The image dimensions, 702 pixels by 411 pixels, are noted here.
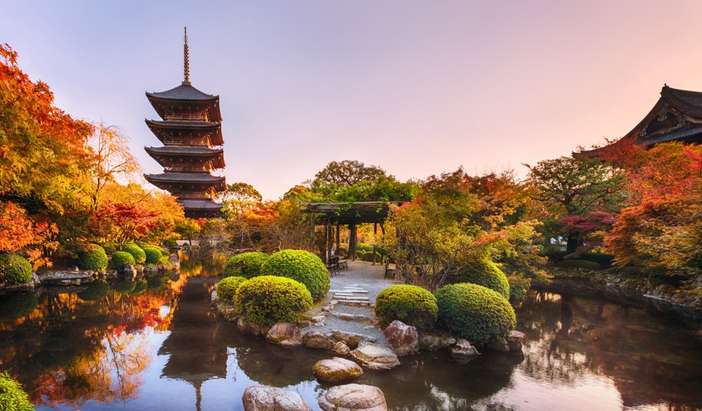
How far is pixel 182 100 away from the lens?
27.7 metres

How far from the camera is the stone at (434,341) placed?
7285 millimetres

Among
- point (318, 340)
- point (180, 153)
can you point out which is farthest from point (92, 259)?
point (180, 153)

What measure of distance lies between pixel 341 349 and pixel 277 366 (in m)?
1.31

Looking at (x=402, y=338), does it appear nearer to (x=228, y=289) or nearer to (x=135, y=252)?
(x=228, y=289)

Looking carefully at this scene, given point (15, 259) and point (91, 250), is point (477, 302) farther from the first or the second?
point (91, 250)

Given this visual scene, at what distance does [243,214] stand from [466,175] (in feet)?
48.3

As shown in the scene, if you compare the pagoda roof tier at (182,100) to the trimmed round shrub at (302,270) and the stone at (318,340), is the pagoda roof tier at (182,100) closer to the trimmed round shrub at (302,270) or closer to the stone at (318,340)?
the trimmed round shrub at (302,270)

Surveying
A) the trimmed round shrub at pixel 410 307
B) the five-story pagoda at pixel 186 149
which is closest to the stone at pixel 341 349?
the trimmed round shrub at pixel 410 307

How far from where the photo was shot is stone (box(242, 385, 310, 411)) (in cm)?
471

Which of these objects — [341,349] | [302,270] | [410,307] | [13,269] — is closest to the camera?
[341,349]

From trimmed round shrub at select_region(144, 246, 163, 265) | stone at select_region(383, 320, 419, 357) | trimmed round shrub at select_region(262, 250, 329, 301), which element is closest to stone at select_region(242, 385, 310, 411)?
stone at select_region(383, 320, 419, 357)

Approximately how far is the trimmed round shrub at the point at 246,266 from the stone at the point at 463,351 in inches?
245

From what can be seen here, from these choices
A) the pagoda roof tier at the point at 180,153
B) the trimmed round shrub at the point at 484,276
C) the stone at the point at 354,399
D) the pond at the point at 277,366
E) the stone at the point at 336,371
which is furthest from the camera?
the pagoda roof tier at the point at 180,153

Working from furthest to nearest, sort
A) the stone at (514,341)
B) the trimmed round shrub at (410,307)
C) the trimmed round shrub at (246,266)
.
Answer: the trimmed round shrub at (246,266)
the stone at (514,341)
the trimmed round shrub at (410,307)
